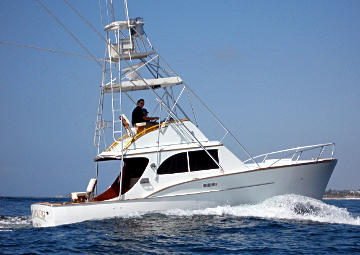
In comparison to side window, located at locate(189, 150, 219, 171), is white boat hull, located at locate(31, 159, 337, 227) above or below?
below

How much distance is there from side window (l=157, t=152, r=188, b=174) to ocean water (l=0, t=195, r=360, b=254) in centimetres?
129

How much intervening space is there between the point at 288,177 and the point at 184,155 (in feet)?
10.6

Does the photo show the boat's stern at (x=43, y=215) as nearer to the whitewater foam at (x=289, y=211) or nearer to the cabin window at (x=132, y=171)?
the cabin window at (x=132, y=171)

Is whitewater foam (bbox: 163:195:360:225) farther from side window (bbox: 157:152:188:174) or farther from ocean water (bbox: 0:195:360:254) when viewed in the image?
side window (bbox: 157:152:188:174)

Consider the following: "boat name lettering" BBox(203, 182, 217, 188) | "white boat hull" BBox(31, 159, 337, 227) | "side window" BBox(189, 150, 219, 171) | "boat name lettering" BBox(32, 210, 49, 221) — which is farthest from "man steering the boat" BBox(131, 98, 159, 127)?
"boat name lettering" BBox(32, 210, 49, 221)

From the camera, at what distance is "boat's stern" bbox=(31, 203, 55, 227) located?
13594mm

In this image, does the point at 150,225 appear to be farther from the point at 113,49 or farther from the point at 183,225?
the point at 113,49

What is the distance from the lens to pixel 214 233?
1145 cm

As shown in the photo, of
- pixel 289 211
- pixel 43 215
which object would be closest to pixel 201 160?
pixel 289 211

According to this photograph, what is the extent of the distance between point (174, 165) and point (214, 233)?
3.57 metres

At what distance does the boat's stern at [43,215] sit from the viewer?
44.6ft

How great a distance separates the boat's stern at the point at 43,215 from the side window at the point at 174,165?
3342 mm

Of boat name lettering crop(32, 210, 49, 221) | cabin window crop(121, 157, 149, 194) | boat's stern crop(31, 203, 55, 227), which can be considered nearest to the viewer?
boat's stern crop(31, 203, 55, 227)

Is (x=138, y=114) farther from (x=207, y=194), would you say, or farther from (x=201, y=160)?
(x=207, y=194)
